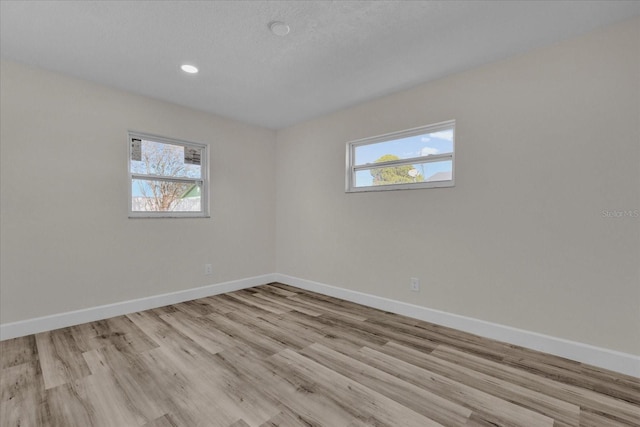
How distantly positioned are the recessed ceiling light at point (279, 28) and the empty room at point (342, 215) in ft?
0.13

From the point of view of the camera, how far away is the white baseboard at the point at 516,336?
1.97 metres

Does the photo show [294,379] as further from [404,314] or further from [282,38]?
[282,38]

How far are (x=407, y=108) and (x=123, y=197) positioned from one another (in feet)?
10.8

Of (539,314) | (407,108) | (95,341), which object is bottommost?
(95,341)

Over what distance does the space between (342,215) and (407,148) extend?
1.15m

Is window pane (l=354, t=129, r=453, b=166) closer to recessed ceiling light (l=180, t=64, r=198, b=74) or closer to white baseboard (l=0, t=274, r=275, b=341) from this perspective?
recessed ceiling light (l=180, t=64, r=198, b=74)

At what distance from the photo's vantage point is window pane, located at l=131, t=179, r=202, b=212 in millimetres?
3266

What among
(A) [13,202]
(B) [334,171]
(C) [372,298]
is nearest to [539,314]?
(C) [372,298]

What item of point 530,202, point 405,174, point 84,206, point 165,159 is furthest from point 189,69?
point 530,202

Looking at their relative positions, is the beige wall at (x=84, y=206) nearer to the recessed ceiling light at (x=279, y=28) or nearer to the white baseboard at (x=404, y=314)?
the white baseboard at (x=404, y=314)

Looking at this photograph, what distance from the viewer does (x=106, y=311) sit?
9.68 feet

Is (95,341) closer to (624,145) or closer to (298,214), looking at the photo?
(298,214)

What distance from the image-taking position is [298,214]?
426cm

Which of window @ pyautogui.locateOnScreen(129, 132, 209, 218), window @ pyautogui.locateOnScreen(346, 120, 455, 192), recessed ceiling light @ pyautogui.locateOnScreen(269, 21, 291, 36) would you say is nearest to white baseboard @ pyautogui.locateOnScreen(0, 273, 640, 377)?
window @ pyautogui.locateOnScreen(129, 132, 209, 218)
